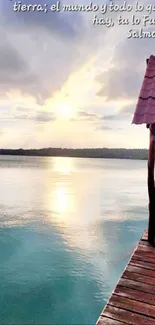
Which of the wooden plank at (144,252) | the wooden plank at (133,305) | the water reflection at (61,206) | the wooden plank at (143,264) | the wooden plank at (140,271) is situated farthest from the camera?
the water reflection at (61,206)

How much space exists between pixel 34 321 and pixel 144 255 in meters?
7.02

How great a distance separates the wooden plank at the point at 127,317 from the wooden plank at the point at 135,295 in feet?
1.33

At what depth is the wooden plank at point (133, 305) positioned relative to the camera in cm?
431

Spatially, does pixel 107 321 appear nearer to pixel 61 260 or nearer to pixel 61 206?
pixel 61 260

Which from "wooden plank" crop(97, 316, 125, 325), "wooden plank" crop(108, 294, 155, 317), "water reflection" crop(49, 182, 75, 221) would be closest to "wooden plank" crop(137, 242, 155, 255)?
"wooden plank" crop(108, 294, 155, 317)

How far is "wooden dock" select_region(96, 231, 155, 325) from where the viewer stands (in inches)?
162

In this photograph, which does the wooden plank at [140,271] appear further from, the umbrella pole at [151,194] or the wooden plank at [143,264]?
the umbrella pole at [151,194]

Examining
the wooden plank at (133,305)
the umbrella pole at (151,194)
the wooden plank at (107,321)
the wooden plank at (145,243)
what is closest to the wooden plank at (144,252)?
the wooden plank at (145,243)

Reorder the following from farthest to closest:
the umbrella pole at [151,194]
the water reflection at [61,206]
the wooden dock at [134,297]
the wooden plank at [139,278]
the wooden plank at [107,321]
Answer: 1. the water reflection at [61,206]
2. the umbrella pole at [151,194]
3. the wooden plank at [139,278]
4. the wooden dock at [134,297]
5. the wooden plank at [107,321]

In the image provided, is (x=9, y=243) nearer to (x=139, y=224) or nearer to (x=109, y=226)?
(x=109, y=226)

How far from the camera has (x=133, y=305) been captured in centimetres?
445

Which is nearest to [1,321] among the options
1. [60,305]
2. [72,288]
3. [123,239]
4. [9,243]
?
[60,305]

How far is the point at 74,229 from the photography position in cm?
2612

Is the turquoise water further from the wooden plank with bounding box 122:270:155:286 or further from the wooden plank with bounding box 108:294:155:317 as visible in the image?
A: the wooden plank with bounding box 108:294:155:317
